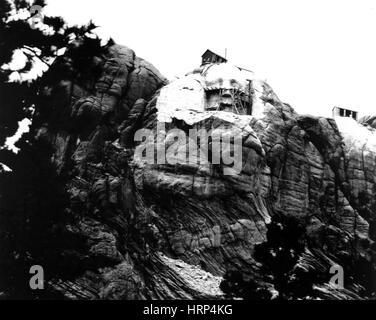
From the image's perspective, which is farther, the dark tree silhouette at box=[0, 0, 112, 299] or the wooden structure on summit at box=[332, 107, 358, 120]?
the wooden structure on summit at box=[332, 107, 358, 120]

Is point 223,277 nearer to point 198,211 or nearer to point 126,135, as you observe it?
point 198,211

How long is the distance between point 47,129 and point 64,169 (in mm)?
1663

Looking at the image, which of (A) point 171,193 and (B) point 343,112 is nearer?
(A) point 171,193

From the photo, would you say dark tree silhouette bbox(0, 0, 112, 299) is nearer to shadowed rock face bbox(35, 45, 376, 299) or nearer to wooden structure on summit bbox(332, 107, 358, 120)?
shadowed rock face bbox(35, 45, 376, 299)

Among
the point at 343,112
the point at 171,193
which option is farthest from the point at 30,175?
the point at 343,112

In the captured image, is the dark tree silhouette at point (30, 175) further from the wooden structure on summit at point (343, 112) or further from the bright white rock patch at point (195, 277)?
the wooden structure on summit at point (343, 112)

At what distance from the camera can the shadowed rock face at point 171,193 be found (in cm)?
2566

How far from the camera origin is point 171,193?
1073 inches

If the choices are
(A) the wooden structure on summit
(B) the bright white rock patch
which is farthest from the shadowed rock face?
(A) the wooden structure on summit

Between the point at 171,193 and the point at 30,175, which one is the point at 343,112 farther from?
the point at 30,175

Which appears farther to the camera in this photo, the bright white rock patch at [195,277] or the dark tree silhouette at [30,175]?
the bright white rock patch at [195,277]

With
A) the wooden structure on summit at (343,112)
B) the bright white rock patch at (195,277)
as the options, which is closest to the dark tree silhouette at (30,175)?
the bright white rock patch at (195,277)

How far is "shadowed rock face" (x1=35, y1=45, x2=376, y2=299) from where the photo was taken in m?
25.7

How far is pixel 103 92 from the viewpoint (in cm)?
2816
